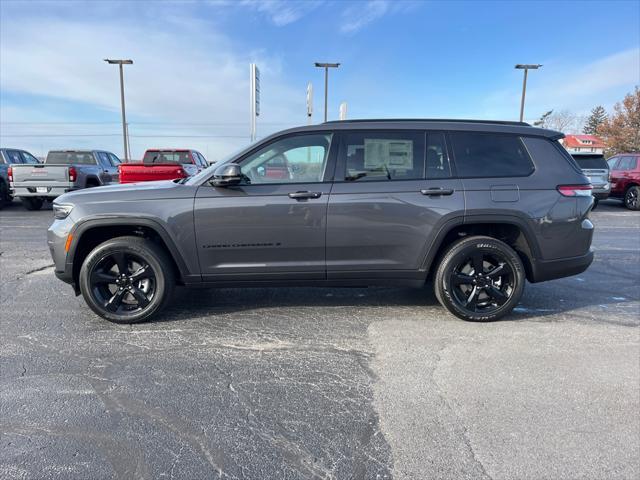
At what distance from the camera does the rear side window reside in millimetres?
3918

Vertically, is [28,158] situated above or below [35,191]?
above

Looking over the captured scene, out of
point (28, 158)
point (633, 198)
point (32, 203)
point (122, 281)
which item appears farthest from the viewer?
point (28, 158)

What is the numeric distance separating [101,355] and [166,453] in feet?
4.67

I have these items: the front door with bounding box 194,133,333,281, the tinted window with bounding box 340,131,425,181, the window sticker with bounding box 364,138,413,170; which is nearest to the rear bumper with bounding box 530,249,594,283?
the tinted window with bounding box 340,131,425,181

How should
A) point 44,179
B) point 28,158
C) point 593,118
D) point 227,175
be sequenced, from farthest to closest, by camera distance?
1. point 593,118
2. point 28,158
3. point 44,179
4. point 227,175

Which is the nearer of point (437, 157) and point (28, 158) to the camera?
point (437, 157)

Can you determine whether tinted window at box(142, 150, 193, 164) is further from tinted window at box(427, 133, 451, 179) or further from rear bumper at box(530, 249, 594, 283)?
rear bumper at box(530, 249, 594, 283)

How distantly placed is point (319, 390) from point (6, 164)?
15.1m

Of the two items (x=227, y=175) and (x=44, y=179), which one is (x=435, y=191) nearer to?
(x=227, y=175)

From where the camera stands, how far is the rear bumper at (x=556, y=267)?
13.0 ft

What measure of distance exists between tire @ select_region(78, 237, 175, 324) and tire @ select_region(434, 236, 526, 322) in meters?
2.60

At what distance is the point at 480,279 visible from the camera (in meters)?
3.94

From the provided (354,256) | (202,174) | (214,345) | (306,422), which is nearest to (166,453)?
→ (306,422)

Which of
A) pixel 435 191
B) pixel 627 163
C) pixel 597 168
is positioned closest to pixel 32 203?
pixel 435 191
